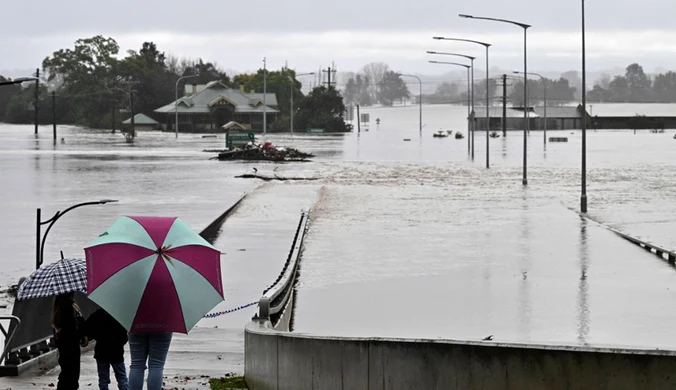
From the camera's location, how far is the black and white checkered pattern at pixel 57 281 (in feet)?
38.2

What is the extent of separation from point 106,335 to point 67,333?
0.53m

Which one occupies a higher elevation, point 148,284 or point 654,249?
point 148,284

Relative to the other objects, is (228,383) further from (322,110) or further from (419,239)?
(322,110)

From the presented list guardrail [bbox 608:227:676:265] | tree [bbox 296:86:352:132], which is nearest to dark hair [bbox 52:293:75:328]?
guardrail [bbox 608:227:676:265]

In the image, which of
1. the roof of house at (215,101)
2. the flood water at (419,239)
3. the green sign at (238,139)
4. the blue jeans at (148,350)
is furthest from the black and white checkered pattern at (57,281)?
the roof of house at (215,101)

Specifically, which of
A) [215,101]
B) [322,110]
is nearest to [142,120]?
[215,101]

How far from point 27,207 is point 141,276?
120 ft

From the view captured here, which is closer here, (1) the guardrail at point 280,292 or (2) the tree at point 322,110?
(1) the guardrail at point 280,292

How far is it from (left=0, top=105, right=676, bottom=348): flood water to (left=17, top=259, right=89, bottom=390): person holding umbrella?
4918 millimetres

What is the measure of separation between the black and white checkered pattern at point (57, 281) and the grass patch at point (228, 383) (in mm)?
2425

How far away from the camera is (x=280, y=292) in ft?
67.9

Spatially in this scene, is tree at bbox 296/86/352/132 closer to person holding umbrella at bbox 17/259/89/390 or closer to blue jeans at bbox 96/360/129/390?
person holding umbrella at bbox 17/259/89/390

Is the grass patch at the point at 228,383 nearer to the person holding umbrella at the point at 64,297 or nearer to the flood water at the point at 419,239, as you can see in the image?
the person holding umbrella at the point at 64,297

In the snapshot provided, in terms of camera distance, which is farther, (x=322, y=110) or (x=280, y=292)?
(x=322, y=110)
